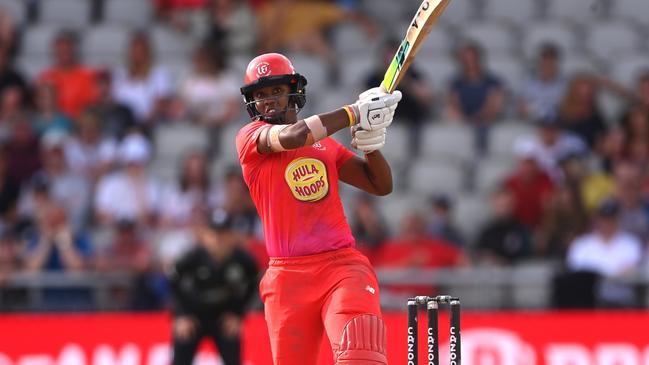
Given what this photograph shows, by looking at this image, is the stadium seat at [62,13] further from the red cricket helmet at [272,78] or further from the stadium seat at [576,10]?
the red cricket helmet at [272,78]

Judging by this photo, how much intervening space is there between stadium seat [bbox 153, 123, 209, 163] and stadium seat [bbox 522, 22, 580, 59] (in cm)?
371

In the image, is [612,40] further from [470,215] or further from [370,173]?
[370,173]

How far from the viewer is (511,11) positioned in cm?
1585

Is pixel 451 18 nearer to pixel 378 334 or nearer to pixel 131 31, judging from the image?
pixel 131 31

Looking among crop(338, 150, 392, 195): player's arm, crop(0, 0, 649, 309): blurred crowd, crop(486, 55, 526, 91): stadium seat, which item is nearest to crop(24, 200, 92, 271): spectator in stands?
crop(0, 0, 649, 309): blurred crowd

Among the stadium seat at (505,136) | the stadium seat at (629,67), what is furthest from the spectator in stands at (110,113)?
the stadium seat at (629,67)

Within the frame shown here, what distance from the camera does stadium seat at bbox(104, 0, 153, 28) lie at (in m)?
16.4

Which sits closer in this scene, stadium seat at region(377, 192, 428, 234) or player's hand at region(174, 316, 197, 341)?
player's hand at region(174, 316, 197, 341)

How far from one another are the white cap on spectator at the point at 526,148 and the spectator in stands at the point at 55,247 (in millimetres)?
4370

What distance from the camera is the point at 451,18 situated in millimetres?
15867

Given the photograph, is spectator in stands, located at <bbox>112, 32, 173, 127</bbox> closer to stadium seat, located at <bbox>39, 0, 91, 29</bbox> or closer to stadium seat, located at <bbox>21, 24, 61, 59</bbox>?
stadium seat, located at <bbox>21, 24, 61, 59</bbox>

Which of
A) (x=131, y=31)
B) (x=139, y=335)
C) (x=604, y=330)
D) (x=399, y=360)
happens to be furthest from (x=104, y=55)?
(x=604, y=330)

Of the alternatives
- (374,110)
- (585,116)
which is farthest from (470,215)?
(374,110)

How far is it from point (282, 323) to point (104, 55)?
29.2ft
